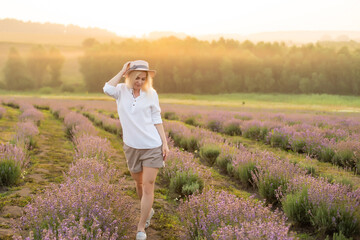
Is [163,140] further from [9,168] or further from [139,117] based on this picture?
[9,168]

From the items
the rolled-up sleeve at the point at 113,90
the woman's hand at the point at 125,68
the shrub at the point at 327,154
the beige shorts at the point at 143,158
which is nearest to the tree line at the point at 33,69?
the shrub at the point at 327,154

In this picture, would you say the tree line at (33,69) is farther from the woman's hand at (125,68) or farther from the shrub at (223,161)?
the woman's hand at (125,68)

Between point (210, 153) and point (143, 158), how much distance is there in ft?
14.0

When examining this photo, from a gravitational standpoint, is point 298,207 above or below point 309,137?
above

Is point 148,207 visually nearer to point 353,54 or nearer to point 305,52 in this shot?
point 353,54

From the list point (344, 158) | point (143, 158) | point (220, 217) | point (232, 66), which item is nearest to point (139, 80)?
point (143, 158)

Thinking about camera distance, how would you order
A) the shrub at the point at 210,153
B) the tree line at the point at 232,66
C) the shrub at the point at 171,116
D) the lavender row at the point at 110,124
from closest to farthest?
the shrub at the point at 210,153
the lavender row at the point at 110,124
the shrub at the point at 171,116
the tree line at the point at 232,66

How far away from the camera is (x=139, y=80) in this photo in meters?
3.70

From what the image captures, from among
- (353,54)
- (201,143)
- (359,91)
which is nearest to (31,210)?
(201,143)

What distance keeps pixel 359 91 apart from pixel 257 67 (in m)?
19.0

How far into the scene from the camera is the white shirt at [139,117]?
11.9 feet

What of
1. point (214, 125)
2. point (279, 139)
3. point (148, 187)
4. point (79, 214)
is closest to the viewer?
point (79, 214)

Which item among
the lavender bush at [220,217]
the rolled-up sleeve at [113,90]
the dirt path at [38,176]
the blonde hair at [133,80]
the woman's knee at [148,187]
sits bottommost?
the dirt path at [38,176]

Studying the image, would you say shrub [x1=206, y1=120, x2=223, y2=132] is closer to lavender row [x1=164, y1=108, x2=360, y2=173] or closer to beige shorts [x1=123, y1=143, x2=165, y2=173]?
lavender row [x1=164, y1=108, x2=360, y2=173]
